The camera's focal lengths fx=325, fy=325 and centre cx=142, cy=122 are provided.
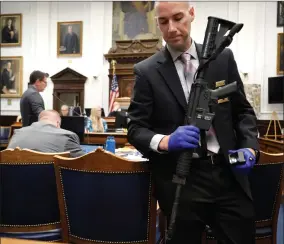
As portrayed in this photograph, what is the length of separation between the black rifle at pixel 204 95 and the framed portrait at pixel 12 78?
11761 millimetres

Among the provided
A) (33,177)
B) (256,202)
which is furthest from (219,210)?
(33,177)

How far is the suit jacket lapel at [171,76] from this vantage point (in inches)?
54.9

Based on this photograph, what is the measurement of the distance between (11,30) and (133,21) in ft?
15.5

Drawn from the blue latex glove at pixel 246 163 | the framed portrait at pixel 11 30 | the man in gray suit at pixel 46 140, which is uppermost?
the framed portrait at pixel 11 30

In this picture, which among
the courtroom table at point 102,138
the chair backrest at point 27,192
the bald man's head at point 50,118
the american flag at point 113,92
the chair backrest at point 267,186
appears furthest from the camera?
the american flag at point 113,92

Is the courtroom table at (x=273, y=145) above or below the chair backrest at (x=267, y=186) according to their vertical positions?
below

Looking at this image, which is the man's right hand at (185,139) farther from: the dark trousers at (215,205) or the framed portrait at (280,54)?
the framed portrait at (280,54)

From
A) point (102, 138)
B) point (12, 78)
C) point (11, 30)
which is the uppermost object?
point (11, 30)

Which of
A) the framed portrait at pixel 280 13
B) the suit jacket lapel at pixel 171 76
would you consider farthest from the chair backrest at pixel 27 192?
the framed portrait at pixel 280 13

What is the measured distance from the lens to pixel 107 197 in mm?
1642

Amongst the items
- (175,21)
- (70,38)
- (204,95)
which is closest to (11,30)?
(70,38)

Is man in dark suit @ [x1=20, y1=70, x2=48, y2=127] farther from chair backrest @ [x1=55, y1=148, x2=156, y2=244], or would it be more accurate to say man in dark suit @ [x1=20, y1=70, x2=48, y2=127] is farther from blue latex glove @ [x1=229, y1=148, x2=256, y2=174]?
blue latex glove @ [x1=229, y1=148, x2=256, y2=174]

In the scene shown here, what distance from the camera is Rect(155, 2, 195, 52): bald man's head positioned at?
1.38 metres

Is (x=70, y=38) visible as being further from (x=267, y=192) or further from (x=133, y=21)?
(x=267, y=192)
